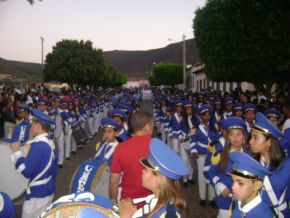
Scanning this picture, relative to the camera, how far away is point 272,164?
416 cm

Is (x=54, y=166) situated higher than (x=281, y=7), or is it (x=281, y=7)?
(x=281, y=7)

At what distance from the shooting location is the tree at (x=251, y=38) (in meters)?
13.3

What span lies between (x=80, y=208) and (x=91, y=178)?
2.20 metres

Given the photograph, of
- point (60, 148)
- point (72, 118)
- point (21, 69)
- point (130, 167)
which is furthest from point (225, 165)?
point (21, 69)

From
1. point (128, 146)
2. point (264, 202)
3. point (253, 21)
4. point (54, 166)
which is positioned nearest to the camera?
point (264, 202)

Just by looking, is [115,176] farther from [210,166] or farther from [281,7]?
[281,7]

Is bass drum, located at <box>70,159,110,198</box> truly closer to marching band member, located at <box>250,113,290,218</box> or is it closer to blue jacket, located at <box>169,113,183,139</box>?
marching band member, located at <box>250,113,290,218</box>

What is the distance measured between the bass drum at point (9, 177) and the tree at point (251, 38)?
409 inches

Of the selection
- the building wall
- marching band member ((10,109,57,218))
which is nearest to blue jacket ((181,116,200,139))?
marching band member ((10,109,57,218))

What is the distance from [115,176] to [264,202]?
1527 millimetres

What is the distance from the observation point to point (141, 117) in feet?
15.4

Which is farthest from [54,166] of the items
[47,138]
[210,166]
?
[210,166]

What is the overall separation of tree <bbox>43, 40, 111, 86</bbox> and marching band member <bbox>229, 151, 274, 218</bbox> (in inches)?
1861

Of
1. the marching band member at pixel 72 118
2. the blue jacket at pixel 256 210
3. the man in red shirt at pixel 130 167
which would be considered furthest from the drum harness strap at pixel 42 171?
the marching band member at pixel 72 118
